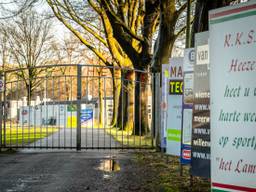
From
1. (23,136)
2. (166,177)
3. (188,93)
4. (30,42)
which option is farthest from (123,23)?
(30,42)

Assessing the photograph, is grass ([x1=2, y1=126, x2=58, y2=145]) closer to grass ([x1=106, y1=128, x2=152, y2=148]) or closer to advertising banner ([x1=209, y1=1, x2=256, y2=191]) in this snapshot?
grass ([x1=106, y1=128, x2=152, y2=148])

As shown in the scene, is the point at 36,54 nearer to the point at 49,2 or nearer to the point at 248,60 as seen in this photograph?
the point at 49,2

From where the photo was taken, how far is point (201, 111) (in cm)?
813

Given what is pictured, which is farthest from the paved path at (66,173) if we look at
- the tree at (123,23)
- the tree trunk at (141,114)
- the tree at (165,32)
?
the tree trunk at (141,114)

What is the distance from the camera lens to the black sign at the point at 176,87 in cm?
1195

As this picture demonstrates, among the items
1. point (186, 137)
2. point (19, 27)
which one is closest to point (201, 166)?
point (186, 137)

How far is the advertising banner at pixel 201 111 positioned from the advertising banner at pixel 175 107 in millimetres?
3165

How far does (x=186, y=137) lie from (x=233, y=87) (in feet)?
15.5

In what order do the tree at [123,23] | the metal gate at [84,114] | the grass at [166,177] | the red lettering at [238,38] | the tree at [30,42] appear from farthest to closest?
the tree at [30,42], the tree at [123,23], the metal gate at [84,114], the grass at [166,177], the red lettering at [238,38]

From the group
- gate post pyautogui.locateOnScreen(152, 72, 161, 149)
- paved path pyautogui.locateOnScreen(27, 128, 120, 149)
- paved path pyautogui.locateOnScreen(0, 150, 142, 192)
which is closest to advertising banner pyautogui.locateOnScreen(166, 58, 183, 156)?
paved path pyautogui.locateOnScreen(0, 150, 142, 192)

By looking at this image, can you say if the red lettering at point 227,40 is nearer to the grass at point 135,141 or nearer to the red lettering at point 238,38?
the red lettering at point 238,38

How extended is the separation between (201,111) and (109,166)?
16.8ft

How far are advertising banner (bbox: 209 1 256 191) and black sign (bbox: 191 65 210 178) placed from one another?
239 centimetres

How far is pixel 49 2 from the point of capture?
26.4 metres
